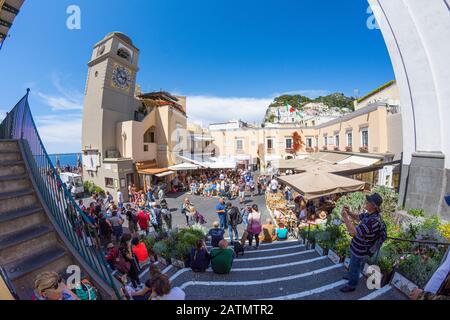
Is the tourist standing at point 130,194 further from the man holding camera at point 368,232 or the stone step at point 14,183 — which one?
the man holding camera at point 368,232

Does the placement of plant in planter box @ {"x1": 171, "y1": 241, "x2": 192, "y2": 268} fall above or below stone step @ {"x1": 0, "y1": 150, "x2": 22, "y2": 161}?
below

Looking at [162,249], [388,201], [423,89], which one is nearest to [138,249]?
[162,249]

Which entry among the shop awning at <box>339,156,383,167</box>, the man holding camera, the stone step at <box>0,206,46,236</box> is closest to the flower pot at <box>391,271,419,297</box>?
the man holding camera

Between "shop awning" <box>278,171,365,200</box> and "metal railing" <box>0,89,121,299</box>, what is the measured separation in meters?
6.63

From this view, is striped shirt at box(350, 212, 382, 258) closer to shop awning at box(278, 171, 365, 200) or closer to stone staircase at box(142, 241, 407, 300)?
stone staircase at box(142, 241, 407, 300)

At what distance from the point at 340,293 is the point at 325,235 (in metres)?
1.97

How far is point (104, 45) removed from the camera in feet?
60.1

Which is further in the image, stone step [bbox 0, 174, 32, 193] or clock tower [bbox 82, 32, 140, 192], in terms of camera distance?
clock tower [bbox 82, 32, 140, 192]

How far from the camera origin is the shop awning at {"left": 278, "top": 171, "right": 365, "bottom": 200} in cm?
762

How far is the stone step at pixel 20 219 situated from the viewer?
9.45 ft

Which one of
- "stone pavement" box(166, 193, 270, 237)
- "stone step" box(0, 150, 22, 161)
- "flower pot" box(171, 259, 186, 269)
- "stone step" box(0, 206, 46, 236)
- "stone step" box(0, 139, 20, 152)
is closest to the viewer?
"stone step" box(0, 206, 46, 236)

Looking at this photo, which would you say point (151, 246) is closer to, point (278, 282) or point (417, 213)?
point (278, 282)
